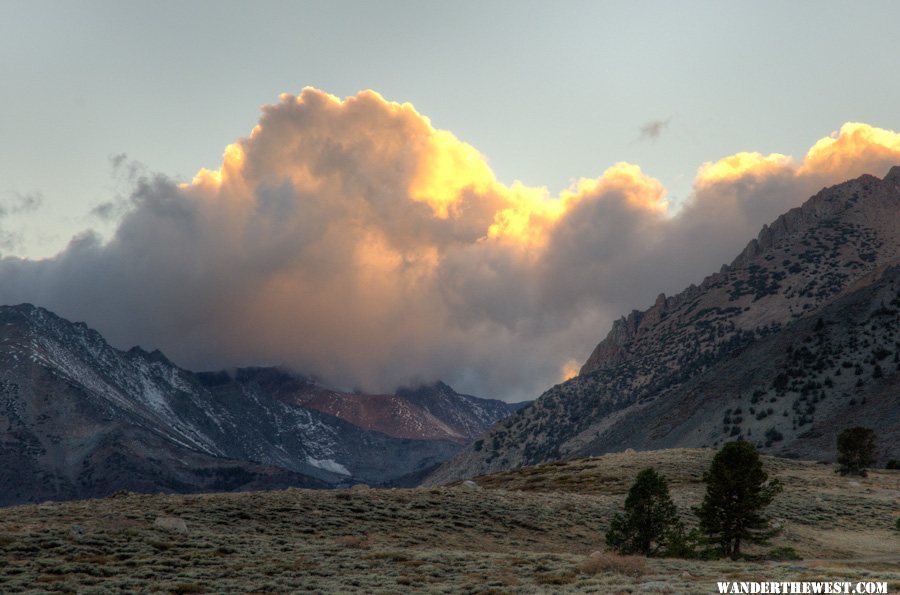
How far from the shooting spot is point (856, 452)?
8356 centimetres

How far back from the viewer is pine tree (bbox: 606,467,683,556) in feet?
137

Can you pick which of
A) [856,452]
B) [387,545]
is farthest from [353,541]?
[856,452]

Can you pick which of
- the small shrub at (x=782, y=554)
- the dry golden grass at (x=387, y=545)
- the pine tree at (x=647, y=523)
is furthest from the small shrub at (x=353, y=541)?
the small shrub at (x=782, y=554)

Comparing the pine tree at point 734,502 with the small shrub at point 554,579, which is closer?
the small shrub at point 554,579

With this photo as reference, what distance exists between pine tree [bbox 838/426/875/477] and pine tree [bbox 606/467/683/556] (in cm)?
5115

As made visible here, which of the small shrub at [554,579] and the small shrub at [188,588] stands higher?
the small shrub at [554,579]

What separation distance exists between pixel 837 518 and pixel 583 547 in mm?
26658

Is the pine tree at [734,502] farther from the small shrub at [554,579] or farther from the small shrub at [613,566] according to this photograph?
the small shrub at [554,579]

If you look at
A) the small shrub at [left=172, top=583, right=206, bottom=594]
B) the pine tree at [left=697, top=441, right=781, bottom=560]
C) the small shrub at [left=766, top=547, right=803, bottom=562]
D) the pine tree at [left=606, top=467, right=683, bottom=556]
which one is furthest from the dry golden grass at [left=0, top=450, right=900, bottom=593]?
the pine tree at [left=697, top=441, right=781, bottom=560]

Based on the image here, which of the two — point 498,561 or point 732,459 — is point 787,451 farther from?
point 498,561

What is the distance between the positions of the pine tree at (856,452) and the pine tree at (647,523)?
5115cm

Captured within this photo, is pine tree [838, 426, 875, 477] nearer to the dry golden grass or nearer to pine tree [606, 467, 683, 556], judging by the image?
the dry golden grass

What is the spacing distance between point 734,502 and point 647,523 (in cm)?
550

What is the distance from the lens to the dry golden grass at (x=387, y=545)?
2898 cm
